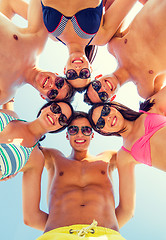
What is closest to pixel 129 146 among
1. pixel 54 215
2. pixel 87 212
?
pixel 87 212

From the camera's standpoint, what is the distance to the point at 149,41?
3219mm

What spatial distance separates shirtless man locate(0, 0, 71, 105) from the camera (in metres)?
3.13

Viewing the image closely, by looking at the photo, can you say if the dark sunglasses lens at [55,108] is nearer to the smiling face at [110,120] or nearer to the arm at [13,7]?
the smiling face at [110,120]

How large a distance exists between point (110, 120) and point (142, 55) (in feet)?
3.84

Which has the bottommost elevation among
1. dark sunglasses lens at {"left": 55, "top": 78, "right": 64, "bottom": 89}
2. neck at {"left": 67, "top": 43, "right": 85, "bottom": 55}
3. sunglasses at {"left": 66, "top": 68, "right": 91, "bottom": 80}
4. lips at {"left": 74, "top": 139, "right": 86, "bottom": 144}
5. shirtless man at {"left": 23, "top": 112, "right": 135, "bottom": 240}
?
shirtless man at {"left": 23, "top": 112, "right": 135, "bottom": 240}

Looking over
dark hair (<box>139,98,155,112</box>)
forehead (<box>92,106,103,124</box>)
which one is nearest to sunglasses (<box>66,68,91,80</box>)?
forehead (<box>92,106,103,124</box>)

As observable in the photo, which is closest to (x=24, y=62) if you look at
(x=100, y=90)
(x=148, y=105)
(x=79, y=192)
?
(x=100, y=90)

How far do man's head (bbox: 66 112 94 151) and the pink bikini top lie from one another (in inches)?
31.4

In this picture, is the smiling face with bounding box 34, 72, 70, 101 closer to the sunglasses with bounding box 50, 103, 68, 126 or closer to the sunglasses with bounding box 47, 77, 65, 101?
the sunglasses with bounding box 47, 77, 65, 101

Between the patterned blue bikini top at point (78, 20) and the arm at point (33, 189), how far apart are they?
1.85 metres

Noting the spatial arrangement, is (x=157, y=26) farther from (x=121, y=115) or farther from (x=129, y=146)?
(x=129, y=146)

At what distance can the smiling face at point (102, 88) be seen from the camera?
3.09 meters

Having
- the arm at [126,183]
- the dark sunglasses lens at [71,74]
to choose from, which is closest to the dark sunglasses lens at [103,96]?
the dark sunglasses lens at [71,74]

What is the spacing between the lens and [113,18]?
341cm
